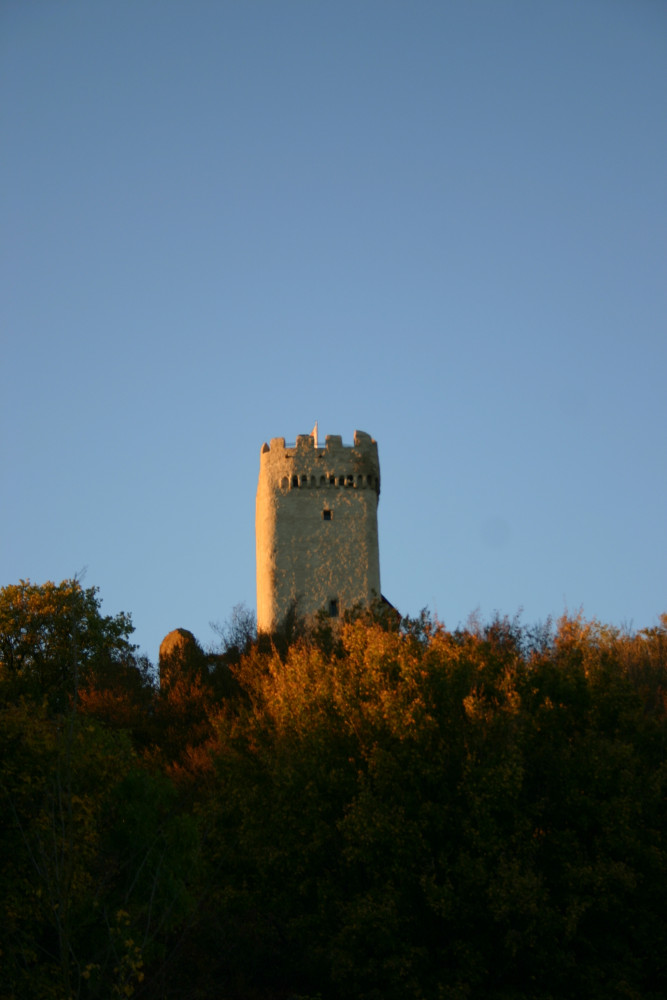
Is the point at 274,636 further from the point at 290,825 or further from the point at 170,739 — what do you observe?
the point at 290,825

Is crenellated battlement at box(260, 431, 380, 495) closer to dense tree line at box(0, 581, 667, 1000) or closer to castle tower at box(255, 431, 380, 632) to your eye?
castle tower at box(255, 431, 380, 632)

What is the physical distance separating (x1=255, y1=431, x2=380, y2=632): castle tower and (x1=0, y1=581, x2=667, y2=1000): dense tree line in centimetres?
1745

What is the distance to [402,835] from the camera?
72.7 ft

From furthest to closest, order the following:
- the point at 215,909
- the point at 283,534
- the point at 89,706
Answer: the point at 283,534 → the point at 89,706 → the point at 215,909

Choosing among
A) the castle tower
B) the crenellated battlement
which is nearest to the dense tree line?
the castle tower

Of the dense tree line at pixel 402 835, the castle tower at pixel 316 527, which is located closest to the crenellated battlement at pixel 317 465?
the castle tower at pixel 316 527

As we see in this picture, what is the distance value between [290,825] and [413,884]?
323 centimetres

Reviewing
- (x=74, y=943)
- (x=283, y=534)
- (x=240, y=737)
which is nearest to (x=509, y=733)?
(x=240, y=737)

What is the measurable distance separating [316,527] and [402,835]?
1012 inches

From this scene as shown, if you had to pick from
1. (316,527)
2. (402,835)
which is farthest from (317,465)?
(402,835)

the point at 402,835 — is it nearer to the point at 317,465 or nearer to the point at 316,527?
the point at 316,527

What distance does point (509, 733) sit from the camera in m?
23.3

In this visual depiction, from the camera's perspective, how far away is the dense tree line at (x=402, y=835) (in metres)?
19.7

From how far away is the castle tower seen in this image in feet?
151
